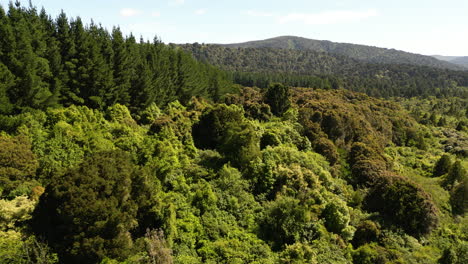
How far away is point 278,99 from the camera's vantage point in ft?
156

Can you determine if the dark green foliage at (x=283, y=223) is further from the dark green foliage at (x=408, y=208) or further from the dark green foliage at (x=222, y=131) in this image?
the dark green foliage at (x=408, y=208)

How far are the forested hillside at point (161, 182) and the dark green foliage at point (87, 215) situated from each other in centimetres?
6

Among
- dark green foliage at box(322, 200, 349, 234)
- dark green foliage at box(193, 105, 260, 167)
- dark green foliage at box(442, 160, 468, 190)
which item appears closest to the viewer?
dark green foliage at box(322, 200, 349, 234)

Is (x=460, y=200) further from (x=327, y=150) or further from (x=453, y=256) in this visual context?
(x=327, y=150)

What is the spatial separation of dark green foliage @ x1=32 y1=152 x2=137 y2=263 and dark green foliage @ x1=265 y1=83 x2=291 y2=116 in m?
35.8

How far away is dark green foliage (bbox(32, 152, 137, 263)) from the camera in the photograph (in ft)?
41.4

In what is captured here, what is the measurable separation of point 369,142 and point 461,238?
60.2 feet

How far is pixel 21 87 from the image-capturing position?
73.3 ft

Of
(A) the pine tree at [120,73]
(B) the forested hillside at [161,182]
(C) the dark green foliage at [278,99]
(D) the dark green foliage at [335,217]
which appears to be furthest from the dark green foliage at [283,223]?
(C) the dark green foliage at [278,99]

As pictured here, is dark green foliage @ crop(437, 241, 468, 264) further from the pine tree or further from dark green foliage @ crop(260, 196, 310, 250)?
the pine tree

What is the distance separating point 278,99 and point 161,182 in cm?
3083

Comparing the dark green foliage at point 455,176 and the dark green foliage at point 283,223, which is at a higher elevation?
the dark green foliage at point 283,223

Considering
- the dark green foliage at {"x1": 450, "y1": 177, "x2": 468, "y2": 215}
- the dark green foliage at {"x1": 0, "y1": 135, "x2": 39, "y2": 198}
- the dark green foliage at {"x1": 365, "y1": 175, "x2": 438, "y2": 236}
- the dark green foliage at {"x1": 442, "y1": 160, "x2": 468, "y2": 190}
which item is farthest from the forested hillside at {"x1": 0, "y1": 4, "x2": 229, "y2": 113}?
the dark green foliage at {"x1": 442, "y1": 160, "x2": 468, "y2": 190}

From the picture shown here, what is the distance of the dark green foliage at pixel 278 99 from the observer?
1866 inches
